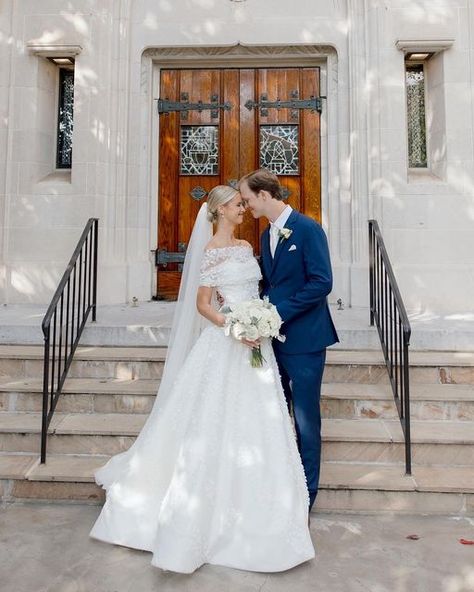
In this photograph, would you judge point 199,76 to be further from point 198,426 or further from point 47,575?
point 47,575

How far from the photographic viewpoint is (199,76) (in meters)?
Result: 6.30

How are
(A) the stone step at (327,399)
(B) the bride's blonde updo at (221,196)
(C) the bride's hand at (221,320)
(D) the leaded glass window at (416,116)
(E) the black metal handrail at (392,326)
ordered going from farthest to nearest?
1. (D) the leaded glass window at (416,116)
2. (A) the stone step at (327,399)
3. (E) the black metal handrail at (392,326)
4. (B) the bride's blonde updo at (221,196)
5. (C) the bride's hand at (221,320)

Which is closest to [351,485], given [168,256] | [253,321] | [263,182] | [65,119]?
[253,321]

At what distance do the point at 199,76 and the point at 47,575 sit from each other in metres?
5.84

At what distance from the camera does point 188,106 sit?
246 inches

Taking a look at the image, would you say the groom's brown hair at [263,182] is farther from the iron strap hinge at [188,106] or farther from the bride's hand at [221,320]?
the iron strap hinge at [188,106]

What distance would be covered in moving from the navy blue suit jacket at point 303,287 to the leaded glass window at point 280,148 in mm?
3673

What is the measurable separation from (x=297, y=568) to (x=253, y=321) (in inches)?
47.6

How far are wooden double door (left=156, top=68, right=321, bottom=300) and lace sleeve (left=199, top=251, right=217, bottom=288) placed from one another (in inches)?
136

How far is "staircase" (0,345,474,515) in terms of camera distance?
9.50 feet

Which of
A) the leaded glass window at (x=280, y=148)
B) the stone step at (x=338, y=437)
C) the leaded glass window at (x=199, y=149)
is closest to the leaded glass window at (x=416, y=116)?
the leaded glass window at (x=280, y=148)

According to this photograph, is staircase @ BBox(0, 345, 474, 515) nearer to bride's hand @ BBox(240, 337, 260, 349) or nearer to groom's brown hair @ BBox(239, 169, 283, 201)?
bride's hand @ BBox(240, 337, 260, 349)

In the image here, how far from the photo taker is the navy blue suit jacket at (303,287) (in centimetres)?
257

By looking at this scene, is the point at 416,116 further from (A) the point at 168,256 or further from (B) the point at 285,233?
(B) the point at 285,233
